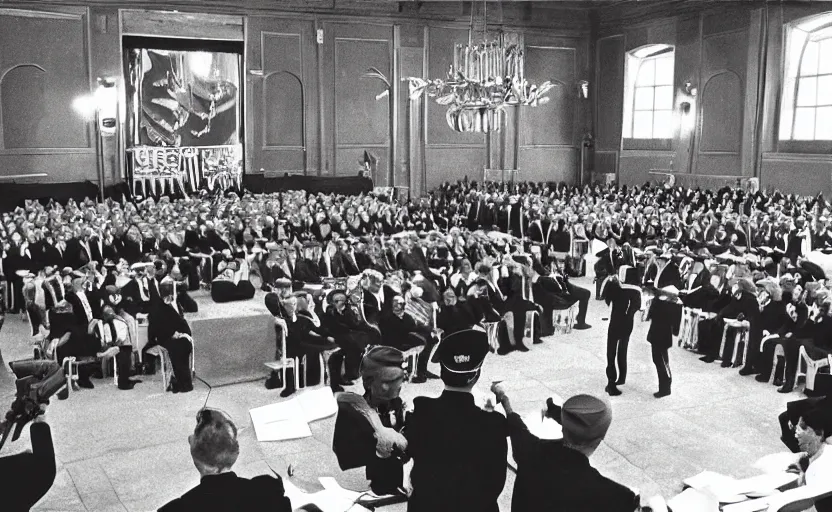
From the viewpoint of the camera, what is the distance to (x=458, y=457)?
4.03 m

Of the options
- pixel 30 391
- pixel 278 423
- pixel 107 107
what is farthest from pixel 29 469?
pixel 107 107

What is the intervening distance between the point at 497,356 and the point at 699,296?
334 cm

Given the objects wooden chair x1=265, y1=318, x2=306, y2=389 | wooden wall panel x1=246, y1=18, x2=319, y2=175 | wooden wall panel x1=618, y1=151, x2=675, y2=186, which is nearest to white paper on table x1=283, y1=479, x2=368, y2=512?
wooden chair x1=265, y1=318, x2=306, y2=389

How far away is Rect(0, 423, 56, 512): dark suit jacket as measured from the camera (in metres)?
4.25

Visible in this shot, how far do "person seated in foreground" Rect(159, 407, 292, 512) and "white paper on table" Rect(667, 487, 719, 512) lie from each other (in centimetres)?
242

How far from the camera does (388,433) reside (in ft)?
14.9

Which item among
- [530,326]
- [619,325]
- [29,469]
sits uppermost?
[29,469]

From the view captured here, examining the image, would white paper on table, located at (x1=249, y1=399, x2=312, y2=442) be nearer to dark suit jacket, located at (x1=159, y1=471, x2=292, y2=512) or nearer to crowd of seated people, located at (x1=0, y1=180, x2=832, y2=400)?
dark suit jacket, located at (x1=159, y1=471, x2=292, y2=512)

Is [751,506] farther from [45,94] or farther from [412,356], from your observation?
[45,94]

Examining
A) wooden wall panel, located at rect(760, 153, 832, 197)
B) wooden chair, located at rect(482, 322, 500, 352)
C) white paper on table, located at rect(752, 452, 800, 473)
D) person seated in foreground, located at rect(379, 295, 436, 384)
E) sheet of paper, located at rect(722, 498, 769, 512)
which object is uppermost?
wooden wall panel, located at rect(760, 153, 832, 197)

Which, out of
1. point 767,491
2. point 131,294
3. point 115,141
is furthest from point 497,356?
point 115,141

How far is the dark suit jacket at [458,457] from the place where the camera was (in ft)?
13.1

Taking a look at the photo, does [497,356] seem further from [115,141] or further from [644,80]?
[644,80]

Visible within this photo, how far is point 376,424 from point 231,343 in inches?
250
